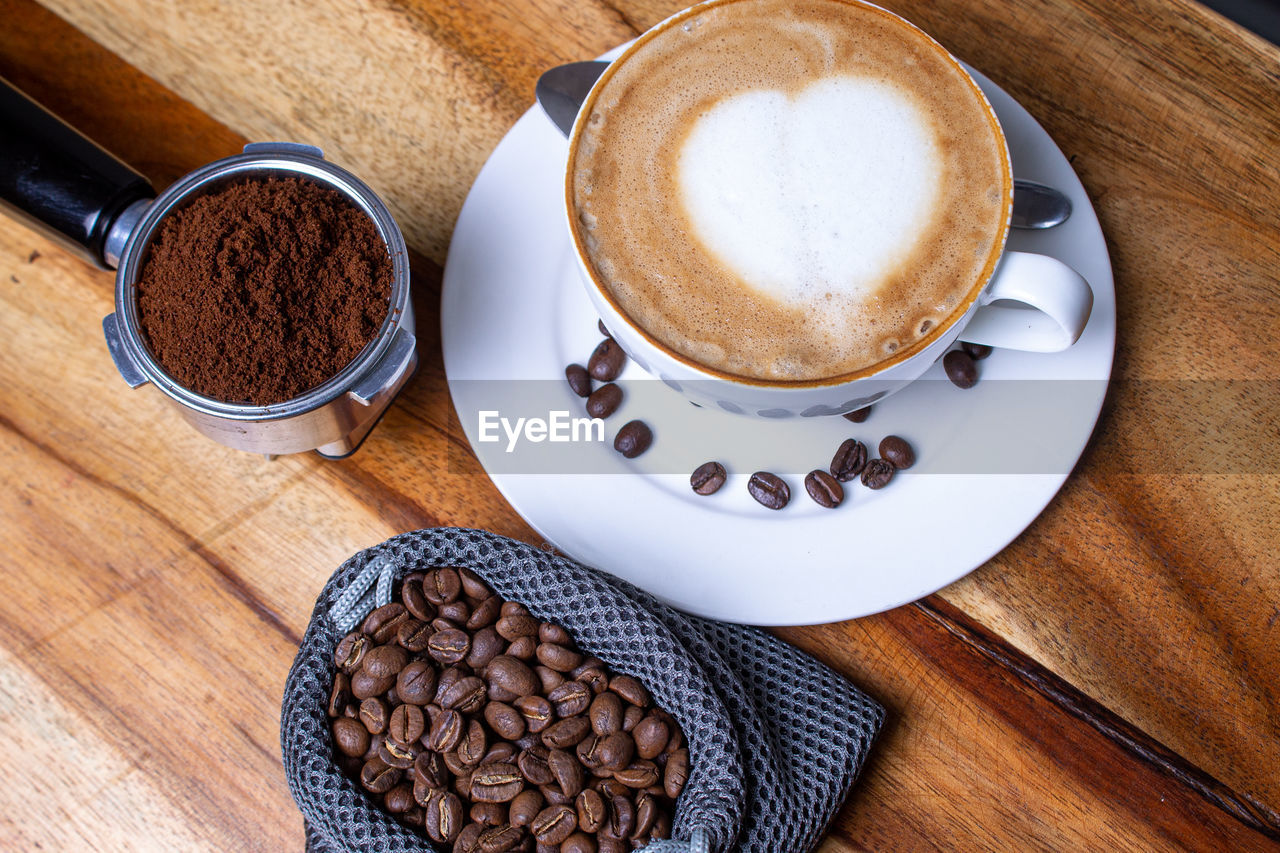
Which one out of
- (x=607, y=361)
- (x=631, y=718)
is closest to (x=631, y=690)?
(x=631, y=718)

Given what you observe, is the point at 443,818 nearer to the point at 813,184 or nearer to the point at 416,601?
the point at 416,601

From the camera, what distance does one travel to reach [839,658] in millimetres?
973

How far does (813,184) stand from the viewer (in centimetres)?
80

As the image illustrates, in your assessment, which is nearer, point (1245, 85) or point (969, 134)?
point (969, 134)

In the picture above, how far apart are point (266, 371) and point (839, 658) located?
2.10 feet

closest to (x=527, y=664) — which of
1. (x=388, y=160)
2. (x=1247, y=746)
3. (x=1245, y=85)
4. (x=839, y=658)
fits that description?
(x=839, y=658)

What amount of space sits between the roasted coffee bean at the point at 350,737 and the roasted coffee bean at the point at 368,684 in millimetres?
26

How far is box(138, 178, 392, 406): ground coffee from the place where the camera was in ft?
2.79

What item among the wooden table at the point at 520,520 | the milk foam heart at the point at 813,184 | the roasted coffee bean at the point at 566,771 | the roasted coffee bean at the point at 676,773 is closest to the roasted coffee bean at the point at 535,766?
the roasted coffee bean at the point at 566,771

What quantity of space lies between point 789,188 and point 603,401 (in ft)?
0.97

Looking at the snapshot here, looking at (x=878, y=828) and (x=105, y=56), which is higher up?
(x=105, y=56)

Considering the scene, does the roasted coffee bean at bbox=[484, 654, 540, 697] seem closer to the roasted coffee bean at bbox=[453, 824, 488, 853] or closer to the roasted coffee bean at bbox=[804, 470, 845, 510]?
the roasted coffee bean at bbox=[453, 824, 488, 853]

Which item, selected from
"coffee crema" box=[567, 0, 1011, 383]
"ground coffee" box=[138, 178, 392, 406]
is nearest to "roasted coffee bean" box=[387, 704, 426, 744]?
"ground coffee" box=[138, 178, 392, 406]

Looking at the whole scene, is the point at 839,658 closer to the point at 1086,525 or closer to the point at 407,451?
the point at 1086,525
